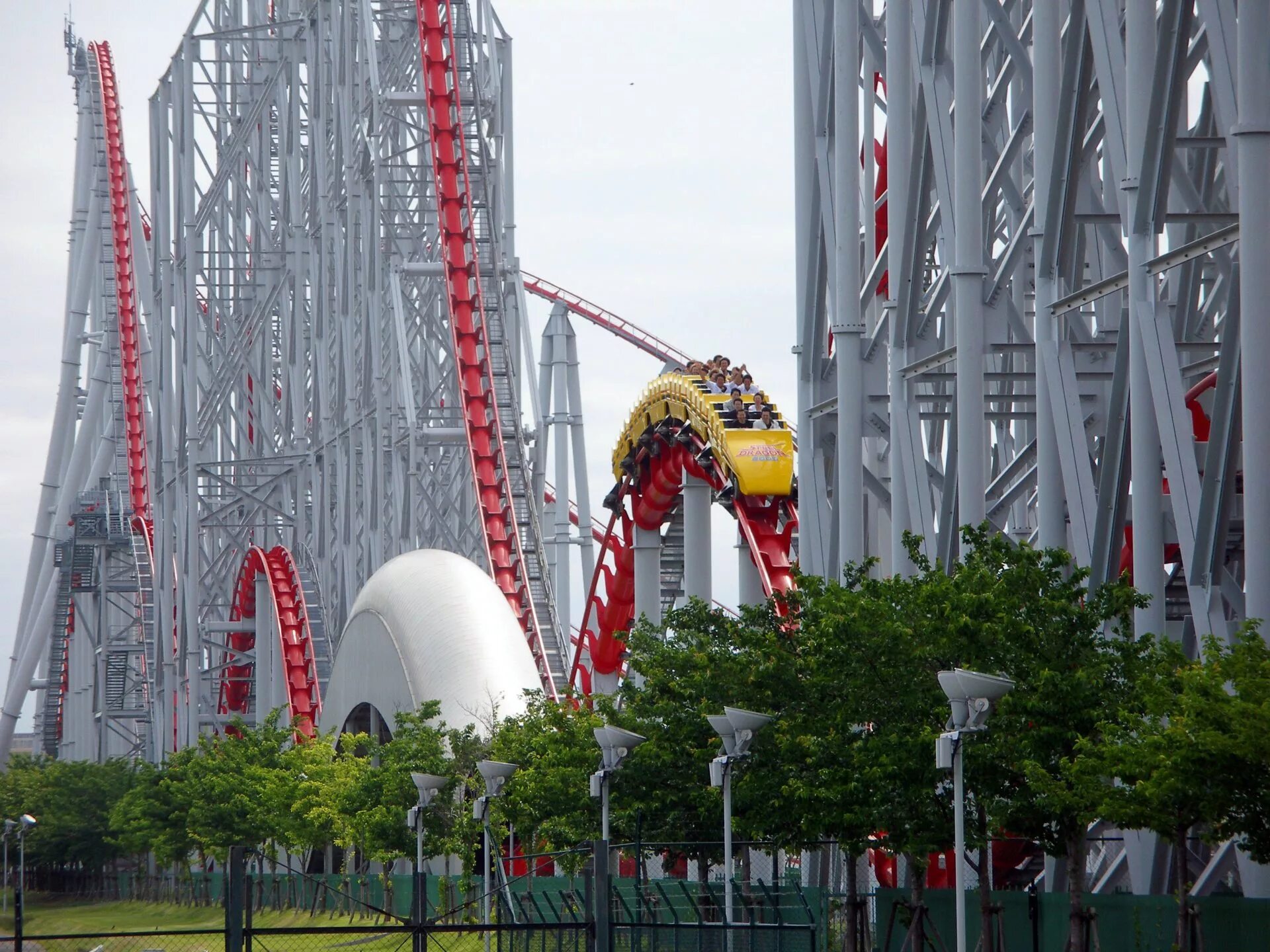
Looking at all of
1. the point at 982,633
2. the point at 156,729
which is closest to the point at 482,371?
the point at 156,729

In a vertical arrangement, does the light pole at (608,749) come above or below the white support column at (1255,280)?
below

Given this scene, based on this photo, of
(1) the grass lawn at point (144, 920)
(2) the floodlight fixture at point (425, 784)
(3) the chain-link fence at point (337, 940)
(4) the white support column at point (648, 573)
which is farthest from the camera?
(4) the white support column at point (648, 573)

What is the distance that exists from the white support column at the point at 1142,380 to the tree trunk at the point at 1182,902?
2.87m

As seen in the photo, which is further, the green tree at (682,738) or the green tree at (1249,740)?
the green tree at (682,738)

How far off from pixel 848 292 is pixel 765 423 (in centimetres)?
1099

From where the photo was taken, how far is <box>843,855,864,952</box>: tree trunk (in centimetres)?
1948

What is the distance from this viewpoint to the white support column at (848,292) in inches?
922

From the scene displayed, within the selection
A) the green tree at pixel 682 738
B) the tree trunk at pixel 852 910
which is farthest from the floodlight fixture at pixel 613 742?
the tree trunk at pixel 852 910

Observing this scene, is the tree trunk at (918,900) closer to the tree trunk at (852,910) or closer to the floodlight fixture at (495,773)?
the tree trunk at (852,910)

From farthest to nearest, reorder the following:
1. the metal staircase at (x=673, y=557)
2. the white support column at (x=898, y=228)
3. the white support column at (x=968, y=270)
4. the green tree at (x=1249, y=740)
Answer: the metal staircase at (x=673, y=557), the white support column at (x=898, y=228), the white support column at (x=968, y=270), the green tree at (x=1249, y=740)

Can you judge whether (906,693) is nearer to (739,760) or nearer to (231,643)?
(739,760)

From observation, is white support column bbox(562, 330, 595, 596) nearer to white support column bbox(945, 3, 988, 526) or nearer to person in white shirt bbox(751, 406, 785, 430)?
person in white shirt bbox(751, 406, 785, 430)

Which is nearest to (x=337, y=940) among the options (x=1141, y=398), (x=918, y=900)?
(x=918, y=900)

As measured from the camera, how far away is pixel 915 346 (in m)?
22.3
